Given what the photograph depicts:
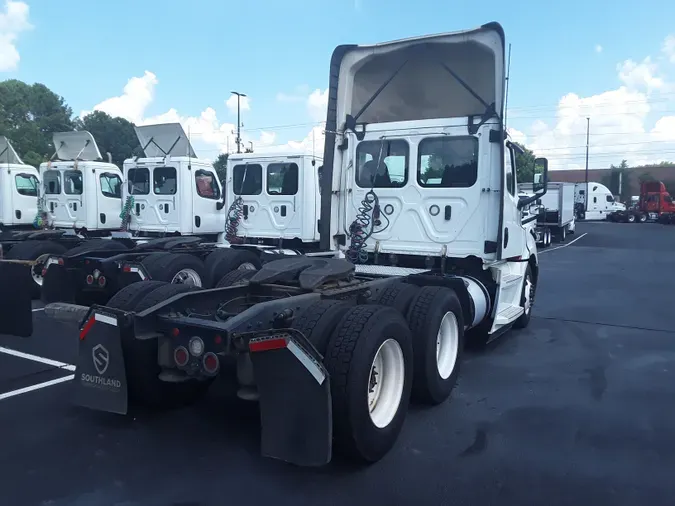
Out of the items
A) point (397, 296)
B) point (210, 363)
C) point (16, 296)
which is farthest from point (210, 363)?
point (16, 296)

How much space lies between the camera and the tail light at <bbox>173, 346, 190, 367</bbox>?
417 centimetres

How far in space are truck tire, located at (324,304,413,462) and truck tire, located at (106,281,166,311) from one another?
1.82 meters

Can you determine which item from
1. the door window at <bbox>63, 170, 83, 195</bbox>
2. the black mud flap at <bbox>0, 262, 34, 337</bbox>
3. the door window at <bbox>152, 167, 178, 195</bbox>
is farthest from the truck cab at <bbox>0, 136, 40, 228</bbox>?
the black mud flap at <bbox>0, 262, 34, 337</bbox>

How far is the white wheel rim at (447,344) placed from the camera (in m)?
5.77

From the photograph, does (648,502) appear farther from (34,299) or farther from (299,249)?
(34,299)

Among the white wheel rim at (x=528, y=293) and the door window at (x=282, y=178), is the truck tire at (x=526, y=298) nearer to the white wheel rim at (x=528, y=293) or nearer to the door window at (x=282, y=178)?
the white wheel rim at (x=528, y=293)

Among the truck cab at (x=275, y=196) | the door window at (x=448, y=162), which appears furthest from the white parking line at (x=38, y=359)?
the truck cab at (x=275, y=196)

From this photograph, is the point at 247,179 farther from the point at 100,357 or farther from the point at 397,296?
the point at 100,357

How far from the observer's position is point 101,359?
4.34 meters

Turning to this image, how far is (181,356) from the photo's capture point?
4215 mm

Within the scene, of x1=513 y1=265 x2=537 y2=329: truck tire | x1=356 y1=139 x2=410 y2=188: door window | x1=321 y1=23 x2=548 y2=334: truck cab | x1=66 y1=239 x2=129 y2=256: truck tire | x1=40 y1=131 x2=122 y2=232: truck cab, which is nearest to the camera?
x1=321 y1=23 x2=548 y2=334: truck cab

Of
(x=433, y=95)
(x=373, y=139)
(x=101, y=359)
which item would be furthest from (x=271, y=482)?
(x=433, y=95)

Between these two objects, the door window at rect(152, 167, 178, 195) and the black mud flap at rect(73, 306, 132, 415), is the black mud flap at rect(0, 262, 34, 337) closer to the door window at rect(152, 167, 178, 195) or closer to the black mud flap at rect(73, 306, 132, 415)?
the black mud flap at rect(73, 306, 132, 415)

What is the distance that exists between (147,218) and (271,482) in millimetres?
9994
